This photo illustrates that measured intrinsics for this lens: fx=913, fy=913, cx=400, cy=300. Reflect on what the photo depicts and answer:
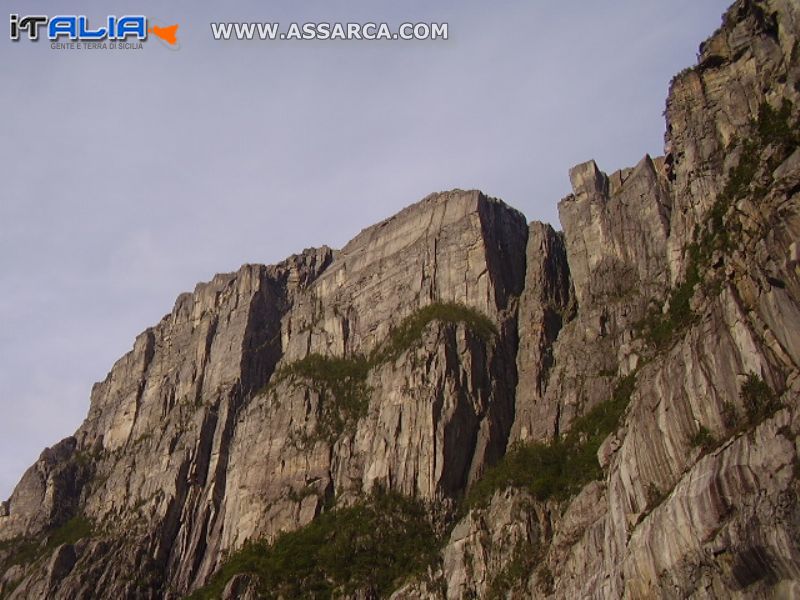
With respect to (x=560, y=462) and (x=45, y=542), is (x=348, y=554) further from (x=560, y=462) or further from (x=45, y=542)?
(x=45, y=542)

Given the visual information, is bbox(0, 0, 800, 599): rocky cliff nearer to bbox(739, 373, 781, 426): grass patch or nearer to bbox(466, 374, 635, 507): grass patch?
bbox(739, 373, 781, 426): grass patch

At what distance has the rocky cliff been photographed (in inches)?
2296

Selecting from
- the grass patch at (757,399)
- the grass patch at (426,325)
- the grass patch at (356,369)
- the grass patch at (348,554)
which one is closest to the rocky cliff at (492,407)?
the grass patch at (757,399)

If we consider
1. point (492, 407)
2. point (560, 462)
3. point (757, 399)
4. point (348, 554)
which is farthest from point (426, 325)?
point (757, 399)

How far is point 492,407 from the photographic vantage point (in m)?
122

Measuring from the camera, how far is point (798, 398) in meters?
51.7

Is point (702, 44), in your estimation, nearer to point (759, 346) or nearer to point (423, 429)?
point (759, 346)

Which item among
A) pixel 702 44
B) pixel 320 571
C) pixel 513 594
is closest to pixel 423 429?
pixel 320 571

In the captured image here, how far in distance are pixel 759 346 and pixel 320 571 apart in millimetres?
67797

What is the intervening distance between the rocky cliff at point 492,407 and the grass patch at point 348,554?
353mm

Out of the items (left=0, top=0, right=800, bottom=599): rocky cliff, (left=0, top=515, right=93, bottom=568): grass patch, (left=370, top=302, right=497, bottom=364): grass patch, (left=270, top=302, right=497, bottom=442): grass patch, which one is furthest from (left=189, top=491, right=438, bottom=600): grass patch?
(left=0, top=515, right=93, bottom=568): grass patch

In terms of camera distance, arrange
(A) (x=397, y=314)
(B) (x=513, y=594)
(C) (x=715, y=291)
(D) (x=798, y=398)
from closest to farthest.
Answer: (D) (x=798, y=398), (C) (x=715, y=291), (B) (x=513, y=594), (A) (x=397, y=314)

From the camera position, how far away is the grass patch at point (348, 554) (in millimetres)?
105938

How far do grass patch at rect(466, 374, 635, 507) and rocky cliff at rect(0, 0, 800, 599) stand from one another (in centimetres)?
41
